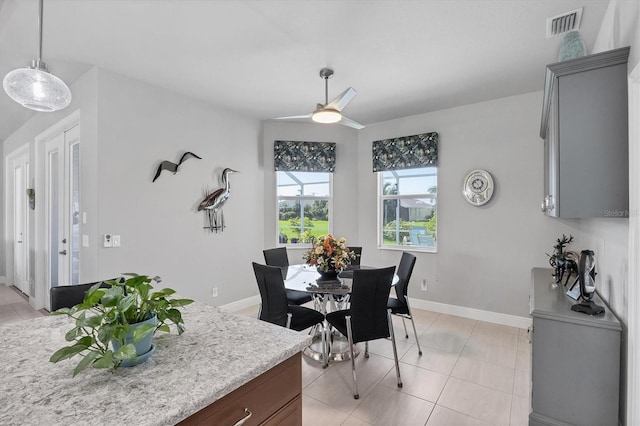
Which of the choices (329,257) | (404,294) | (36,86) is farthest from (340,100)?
(36,86)

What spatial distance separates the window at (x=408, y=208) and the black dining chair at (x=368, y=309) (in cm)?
211

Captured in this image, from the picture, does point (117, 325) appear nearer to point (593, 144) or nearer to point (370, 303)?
point (370, 303)

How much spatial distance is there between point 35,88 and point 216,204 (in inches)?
94.2

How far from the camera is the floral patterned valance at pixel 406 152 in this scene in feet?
13.7

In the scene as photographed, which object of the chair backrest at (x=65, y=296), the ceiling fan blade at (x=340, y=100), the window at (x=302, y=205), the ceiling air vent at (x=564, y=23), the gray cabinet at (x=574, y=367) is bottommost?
the gray cabinet at (x=574, y=367)

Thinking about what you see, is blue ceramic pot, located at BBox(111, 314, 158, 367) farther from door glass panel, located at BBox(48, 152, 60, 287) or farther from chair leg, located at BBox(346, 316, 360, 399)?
door glass panel, located at BBox(48, 152, 60, 287)

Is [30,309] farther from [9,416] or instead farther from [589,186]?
[589,186]

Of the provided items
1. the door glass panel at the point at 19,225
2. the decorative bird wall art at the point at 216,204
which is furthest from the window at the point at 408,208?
the door glass panel at the point at 19,225

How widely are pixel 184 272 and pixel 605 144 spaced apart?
384 cm

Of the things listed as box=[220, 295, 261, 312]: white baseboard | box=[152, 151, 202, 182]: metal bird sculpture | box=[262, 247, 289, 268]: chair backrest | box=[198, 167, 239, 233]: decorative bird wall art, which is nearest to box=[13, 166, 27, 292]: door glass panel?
box=[152, 151, 202, 182]: metal bird sculpture

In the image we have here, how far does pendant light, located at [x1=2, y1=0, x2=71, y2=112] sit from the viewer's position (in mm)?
1549

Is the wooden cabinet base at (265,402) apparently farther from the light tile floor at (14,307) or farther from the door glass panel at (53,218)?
the light tile floor at (14,307)

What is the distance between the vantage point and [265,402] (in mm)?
1055

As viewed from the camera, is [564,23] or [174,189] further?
[174,189]
